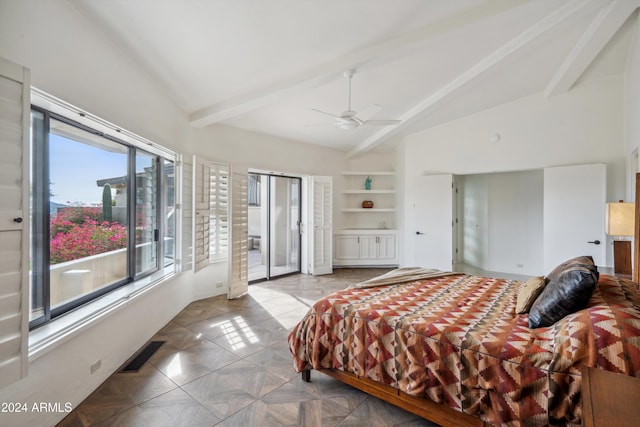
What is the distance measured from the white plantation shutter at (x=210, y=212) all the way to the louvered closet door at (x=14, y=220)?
233 centimetres

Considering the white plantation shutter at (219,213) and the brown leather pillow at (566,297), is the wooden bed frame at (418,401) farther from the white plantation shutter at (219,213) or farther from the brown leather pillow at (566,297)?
the white plantation shutter at (219,213)

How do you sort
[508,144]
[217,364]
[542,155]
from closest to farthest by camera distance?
1. [217,364]
2. [542,155]
3. [508,144]

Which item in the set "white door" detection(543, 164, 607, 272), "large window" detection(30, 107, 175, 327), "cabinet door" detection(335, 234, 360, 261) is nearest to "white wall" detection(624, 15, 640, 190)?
"white door" detection(543, 164, 607, 272)

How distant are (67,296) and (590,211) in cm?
594

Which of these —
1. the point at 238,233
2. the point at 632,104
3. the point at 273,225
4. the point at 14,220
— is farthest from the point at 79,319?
the point at 632,104

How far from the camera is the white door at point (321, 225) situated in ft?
19.2

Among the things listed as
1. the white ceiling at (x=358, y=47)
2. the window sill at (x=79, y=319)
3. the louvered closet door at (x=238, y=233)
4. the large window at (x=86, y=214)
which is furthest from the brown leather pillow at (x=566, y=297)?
the louvered closet door at (x=238, y=233)

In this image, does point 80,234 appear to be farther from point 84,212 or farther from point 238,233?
point 238,233

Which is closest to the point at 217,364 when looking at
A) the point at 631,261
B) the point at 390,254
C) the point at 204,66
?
the point at 204,66

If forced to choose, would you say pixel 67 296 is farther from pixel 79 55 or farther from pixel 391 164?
pixel 391 164

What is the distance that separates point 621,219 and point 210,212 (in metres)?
4.50

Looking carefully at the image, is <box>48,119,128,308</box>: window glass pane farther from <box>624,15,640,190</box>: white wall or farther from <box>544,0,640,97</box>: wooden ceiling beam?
<box>624,15,640,190</box>: white wall

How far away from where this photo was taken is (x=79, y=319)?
2004 millimetres

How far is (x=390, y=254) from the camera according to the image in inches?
255
